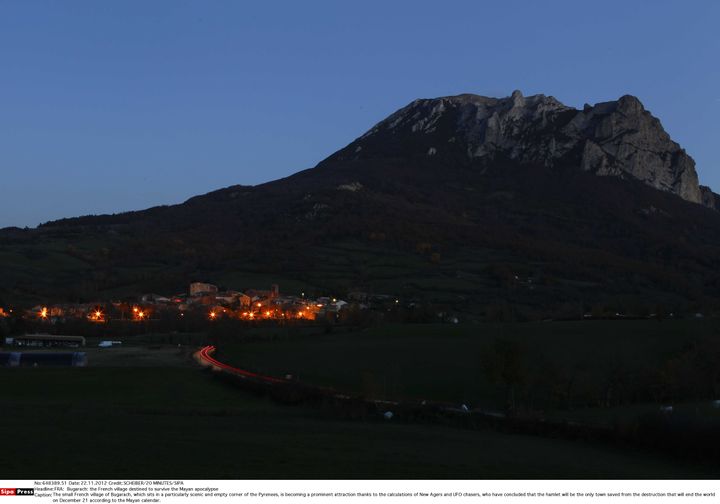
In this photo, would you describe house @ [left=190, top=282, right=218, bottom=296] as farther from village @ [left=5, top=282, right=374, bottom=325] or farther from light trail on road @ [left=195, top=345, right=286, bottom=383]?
light trail on road @ [left=195, top=345, right=286, bottom=383]

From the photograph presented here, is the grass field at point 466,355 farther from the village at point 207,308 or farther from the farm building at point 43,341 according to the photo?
the village at point 207,308

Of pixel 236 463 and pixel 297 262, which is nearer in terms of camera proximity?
pixel 236 463

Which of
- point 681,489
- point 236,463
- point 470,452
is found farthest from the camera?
point 470,452

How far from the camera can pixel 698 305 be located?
122500 millimetres

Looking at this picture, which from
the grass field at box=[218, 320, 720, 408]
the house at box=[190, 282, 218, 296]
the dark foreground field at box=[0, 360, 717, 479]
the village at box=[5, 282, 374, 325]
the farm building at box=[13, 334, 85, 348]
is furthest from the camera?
the house at box=[190, 282, 218, 296]

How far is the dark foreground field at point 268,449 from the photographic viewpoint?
1855 centimetres

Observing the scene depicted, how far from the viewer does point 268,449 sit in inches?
867

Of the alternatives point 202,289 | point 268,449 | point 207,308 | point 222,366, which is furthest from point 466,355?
point 202,289

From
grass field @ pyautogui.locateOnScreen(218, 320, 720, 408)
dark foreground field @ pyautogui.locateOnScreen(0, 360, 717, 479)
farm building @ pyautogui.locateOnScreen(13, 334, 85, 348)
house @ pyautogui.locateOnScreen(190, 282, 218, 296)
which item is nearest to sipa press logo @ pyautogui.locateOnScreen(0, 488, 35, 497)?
dark foreground field @ pyautogui.locateOnScreen(0, 360, 717, 479)

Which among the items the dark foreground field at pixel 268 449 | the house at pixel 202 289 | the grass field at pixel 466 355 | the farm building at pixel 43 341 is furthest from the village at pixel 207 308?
the dark foreground field at pixel 268 449

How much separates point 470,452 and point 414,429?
703 centimetres

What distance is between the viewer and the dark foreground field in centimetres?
1855

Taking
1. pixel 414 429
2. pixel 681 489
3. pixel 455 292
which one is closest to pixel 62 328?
pixel 455 292

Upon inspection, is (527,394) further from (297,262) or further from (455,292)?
(297,262)
